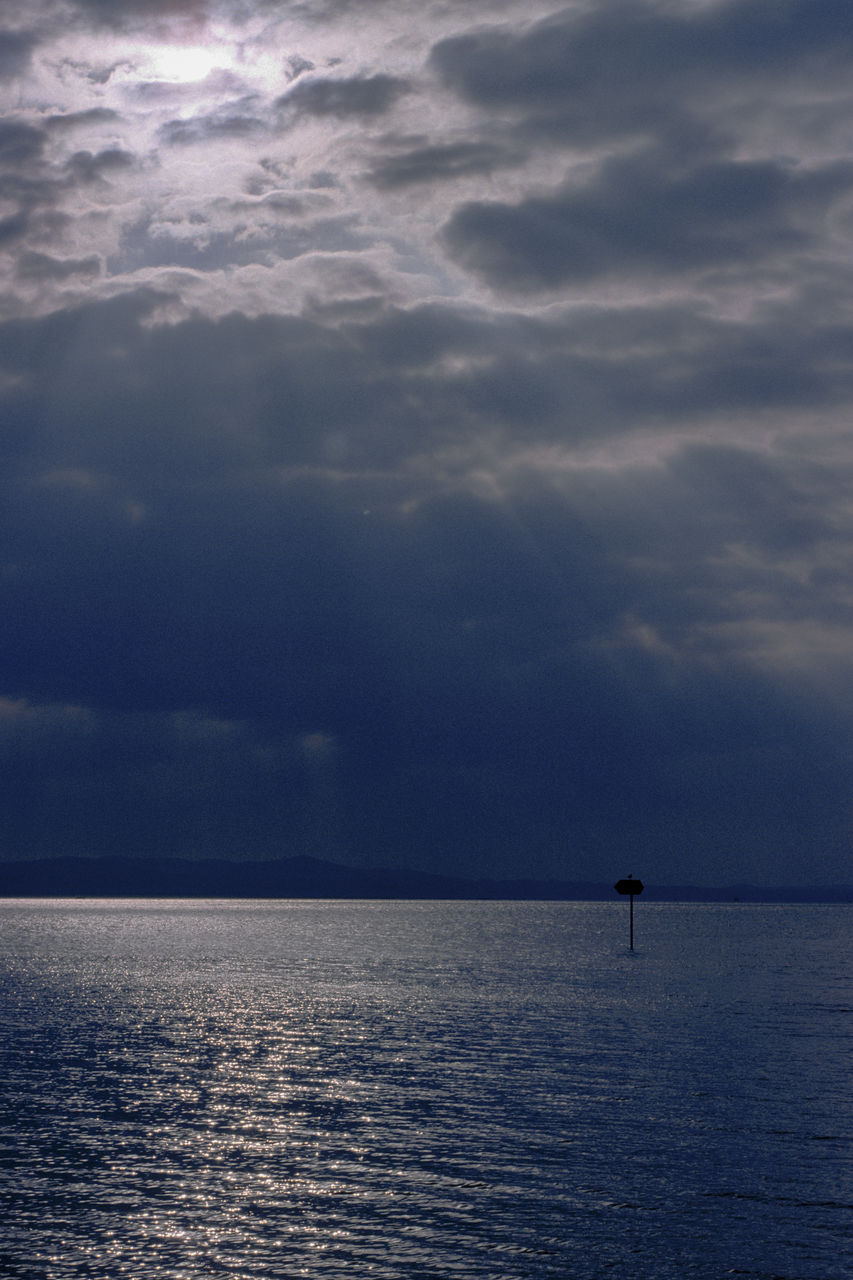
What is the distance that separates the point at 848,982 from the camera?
317 ft

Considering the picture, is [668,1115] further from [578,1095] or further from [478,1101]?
[478,1101]

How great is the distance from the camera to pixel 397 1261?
22125 millimetres

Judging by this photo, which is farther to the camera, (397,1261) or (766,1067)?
(766,1067)

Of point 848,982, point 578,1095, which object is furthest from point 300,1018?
point 848,982

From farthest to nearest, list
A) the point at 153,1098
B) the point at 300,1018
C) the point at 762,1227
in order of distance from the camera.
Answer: the point at 300,1018
the point at 153,1098
the point at 762,1227

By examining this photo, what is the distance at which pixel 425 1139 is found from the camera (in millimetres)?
32719

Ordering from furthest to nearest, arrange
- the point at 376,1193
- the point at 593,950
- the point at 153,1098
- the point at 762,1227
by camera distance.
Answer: the point at 593,950, the point at 153,1098, the point at 376,1193, the point at 762,1227

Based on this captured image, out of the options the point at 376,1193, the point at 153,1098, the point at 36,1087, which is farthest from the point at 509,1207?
the point at 36,1087

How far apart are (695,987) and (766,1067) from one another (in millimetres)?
46156

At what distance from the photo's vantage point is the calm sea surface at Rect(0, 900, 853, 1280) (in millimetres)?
23047

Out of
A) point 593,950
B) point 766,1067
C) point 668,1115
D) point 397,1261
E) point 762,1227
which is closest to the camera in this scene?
point 397,1261

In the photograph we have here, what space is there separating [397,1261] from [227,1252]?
360 centimetres

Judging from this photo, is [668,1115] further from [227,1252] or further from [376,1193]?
[227,1252]

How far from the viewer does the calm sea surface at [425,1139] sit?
2305 cm
